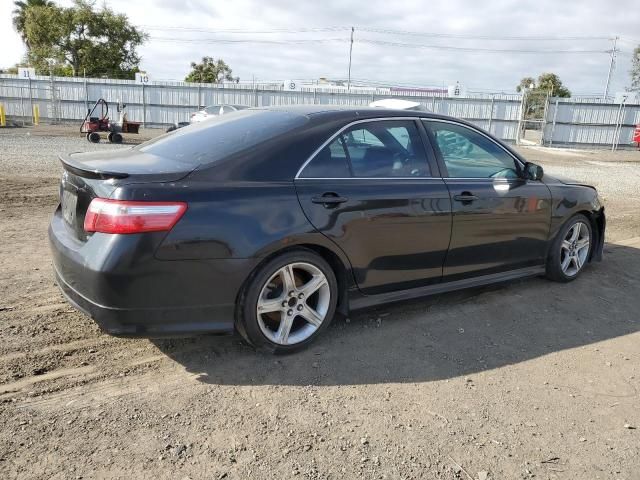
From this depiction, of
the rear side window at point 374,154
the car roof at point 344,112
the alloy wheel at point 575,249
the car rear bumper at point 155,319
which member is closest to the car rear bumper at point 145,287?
the car rear bumper at point 155,319

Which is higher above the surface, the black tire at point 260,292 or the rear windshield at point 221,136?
the rear windshield at point 221,136

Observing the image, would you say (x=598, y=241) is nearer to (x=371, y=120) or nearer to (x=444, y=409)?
(x=371, y=120)

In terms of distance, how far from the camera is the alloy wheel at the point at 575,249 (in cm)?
514

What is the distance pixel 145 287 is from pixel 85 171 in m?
0.82

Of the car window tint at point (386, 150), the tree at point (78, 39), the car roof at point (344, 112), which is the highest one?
the tree at point (78, 39)

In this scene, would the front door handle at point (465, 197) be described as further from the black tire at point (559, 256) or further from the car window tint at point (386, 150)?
the black tire at point (559, 256)

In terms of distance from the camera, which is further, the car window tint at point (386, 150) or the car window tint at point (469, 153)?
the car window tint at point (469, 153)

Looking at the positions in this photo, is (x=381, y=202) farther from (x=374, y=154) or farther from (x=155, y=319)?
(x=155, y=319)

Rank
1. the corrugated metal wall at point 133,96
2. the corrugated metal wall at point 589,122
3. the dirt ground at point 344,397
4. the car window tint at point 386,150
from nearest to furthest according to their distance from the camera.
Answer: the dirt ground at point 344,397
the car window tint at point 386,150
the corrugated metal wall at point 589,122
the corrugated metal wall at point 133,96

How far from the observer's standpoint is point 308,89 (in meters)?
29.0

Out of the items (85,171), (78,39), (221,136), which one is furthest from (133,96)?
(85,171)

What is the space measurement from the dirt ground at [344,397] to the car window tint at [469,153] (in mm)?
1109

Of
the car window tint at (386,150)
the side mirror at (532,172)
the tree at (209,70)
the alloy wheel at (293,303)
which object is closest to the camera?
the alloy wheel at (293,303)

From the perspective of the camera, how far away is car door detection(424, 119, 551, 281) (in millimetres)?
4172
